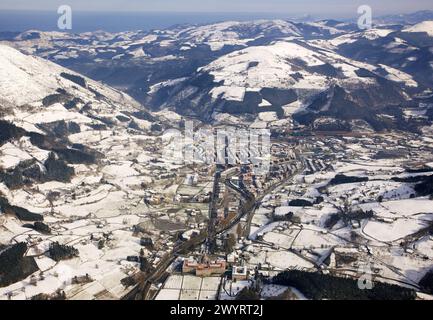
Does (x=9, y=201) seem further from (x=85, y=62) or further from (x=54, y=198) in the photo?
(x=85, y=62)

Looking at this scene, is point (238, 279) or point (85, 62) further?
point (85, 62)

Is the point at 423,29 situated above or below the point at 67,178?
above

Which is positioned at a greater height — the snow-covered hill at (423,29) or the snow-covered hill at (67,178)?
the snow-covered hill at (423,29)

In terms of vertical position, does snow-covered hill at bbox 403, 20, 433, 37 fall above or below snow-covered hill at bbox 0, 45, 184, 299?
above

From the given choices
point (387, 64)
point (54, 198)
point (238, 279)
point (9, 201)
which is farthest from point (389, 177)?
point (387, 64)

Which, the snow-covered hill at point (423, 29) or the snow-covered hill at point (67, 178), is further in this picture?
the snow-covered hill at point (423, 29)

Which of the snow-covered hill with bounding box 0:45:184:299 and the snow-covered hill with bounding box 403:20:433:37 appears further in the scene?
the snow-covered hill with bounding box 403:20:433:37

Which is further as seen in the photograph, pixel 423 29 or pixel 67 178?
pixel 423 29

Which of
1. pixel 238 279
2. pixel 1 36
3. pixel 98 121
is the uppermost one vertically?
pixel 1 36
